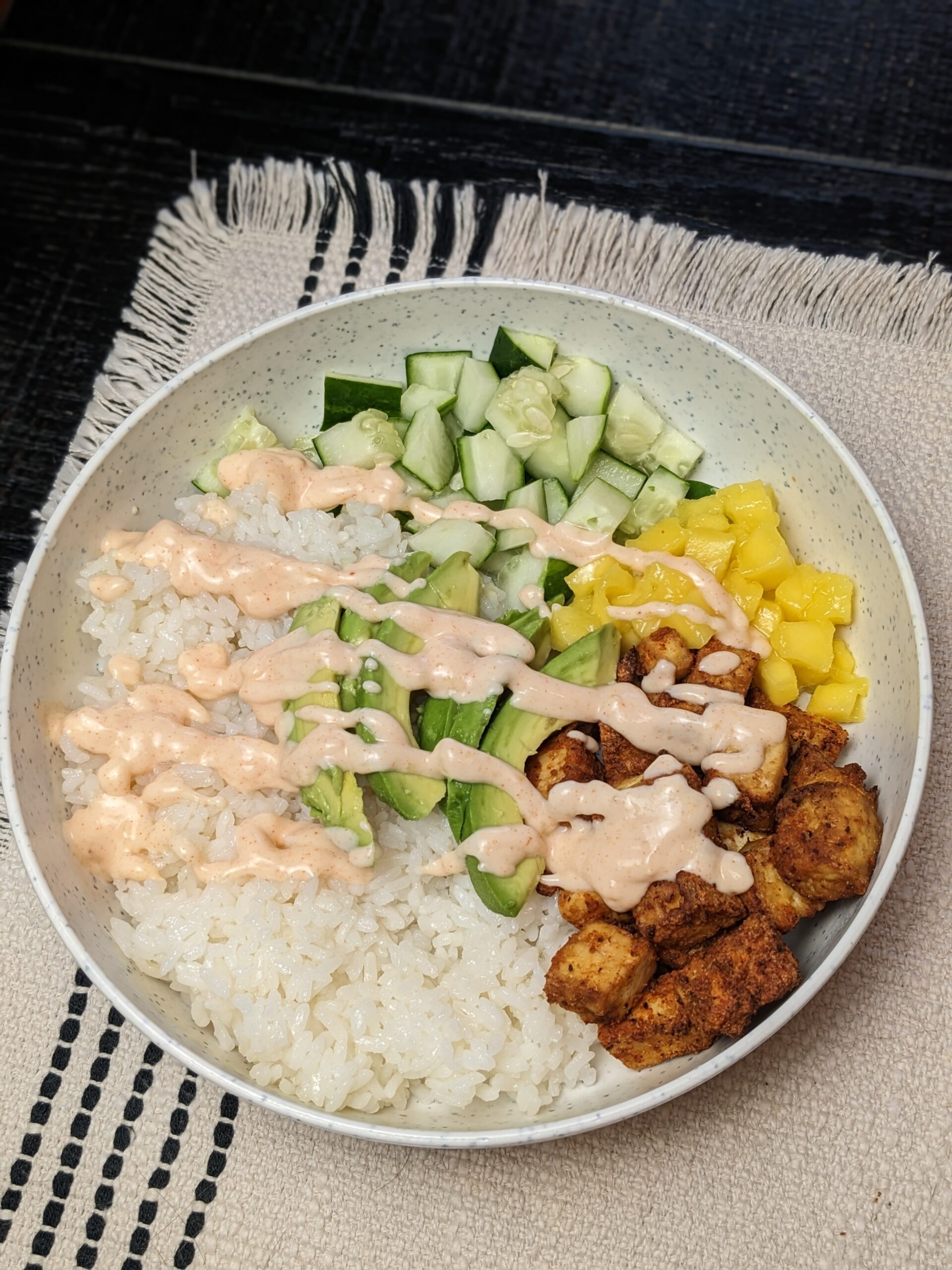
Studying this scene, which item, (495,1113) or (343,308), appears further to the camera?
(343,308)

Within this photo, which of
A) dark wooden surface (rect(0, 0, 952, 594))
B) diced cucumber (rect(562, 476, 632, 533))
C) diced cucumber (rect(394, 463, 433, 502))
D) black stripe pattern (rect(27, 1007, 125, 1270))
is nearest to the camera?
black stripe pattern (rect(27, 1007, 125, 1270))

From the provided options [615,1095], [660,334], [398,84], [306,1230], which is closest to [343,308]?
[660,334]

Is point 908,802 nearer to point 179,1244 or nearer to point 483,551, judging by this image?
point 483,551

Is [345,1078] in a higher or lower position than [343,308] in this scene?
lower

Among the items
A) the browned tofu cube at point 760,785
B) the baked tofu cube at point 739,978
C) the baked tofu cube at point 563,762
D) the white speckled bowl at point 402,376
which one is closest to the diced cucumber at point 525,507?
the white speckled bowl at point 402,376

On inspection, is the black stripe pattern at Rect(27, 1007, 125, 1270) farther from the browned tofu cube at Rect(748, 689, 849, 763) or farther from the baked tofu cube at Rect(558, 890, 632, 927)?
the browned tofu cube at Rect(748, 689, 849, 763)

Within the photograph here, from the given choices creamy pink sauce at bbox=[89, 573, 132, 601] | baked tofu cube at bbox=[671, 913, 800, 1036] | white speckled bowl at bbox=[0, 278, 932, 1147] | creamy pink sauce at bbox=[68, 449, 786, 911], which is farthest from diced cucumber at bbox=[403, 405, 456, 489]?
baked tofu cube at bbox=[671, 913, 800, 1036]
